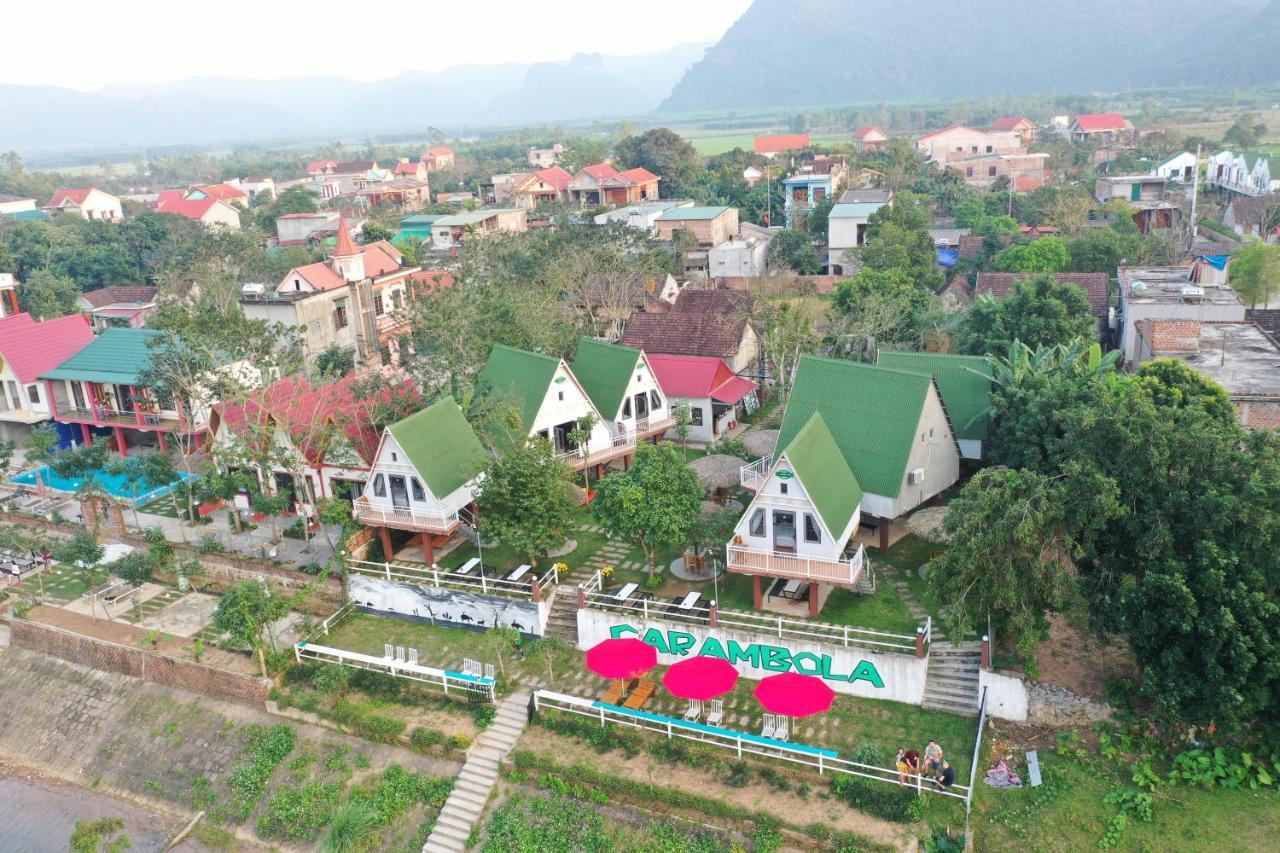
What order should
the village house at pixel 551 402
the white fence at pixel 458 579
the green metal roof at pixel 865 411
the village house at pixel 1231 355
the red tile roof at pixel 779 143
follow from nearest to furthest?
the white fence at pixel 458 579, the green metal roof at pixel 865 411, the village house at pixel 1231 355, the village house at pixel 551 402, the red tile roof at pixel 779 143

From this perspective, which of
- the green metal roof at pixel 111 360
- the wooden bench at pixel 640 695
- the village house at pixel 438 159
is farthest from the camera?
the village house at pixel 438 159

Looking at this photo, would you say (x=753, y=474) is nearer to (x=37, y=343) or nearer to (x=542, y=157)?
(x=37, y=343)

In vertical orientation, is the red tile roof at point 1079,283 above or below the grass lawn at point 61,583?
above

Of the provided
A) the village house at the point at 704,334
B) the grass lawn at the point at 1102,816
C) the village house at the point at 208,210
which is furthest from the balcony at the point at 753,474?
the village house at the point at 208,210

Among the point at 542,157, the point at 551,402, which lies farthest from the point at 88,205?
the point at 551,402

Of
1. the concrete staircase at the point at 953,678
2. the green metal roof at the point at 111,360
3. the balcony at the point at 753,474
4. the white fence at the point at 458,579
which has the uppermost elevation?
the green metal roof at the point at 111,360

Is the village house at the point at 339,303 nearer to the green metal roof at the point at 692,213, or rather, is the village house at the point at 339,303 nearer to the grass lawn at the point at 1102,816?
the green metal roof at the point at 692,213

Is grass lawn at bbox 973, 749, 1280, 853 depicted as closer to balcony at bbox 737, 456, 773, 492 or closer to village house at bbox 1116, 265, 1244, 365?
balcony at bbox 737, 456, 773, 492
